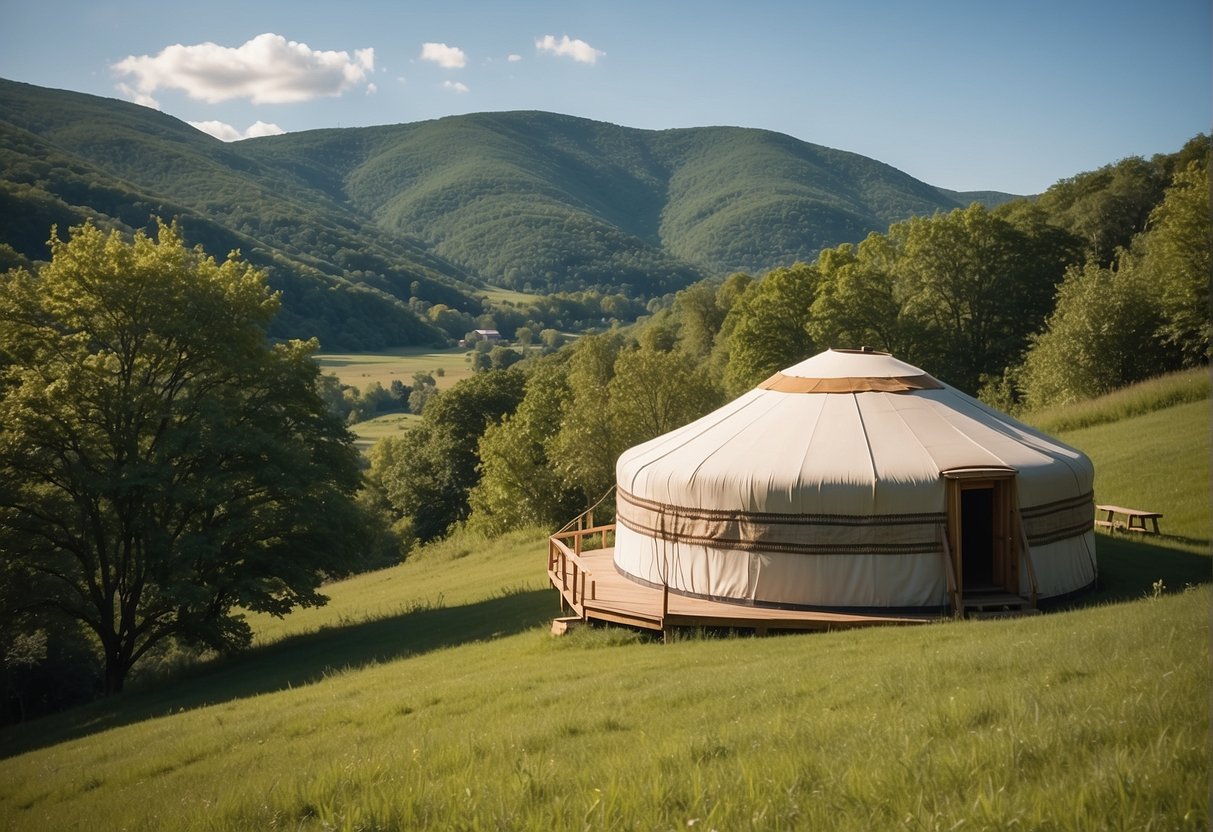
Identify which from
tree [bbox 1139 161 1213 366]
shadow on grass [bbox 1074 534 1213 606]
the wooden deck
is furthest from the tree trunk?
tree [bbox 1139 161 1213 366]

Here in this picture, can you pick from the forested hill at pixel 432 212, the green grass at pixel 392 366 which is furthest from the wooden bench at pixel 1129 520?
the forested hill at pixel 432 212

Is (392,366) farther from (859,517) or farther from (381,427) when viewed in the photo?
(859,517)

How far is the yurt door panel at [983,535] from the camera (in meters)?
10.7

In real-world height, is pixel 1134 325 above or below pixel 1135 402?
above

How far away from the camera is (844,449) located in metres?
11.3

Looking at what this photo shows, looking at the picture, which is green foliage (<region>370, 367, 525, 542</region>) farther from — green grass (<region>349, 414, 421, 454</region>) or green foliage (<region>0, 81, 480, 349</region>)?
green foliage (<region>0, 81, 480, 349</region>)

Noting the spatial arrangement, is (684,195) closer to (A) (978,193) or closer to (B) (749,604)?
(A) (978,193)

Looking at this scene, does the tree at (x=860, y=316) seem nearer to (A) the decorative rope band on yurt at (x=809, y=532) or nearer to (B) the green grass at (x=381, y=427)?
(A) the decorative rope band on yurt at (x=809, y=532)

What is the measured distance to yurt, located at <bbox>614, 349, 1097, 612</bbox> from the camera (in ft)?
35.3

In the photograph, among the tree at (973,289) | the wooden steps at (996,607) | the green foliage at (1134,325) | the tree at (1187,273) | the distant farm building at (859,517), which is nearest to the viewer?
the wooden steps at (996,607)

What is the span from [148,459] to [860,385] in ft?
38.4

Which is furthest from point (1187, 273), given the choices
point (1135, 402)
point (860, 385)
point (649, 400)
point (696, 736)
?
point (696, 736)

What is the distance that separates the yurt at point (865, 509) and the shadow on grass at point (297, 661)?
119 inches

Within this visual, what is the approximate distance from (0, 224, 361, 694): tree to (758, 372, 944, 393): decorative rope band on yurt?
8440 mm
